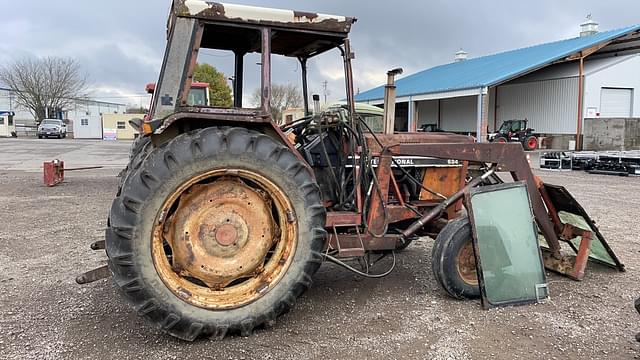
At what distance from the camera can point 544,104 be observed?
26844 mm

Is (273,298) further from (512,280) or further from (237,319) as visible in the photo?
(512,280)

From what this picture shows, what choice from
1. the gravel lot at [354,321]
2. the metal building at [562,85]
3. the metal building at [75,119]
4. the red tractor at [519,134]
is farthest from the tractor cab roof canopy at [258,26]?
the metal building at [75,119]

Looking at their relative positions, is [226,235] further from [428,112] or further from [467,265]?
[428,112]

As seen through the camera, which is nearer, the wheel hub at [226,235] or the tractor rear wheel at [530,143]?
the wheel hub at [226,235]

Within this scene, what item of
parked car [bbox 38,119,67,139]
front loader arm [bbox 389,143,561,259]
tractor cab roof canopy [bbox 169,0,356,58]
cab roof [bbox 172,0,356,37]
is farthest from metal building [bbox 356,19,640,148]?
parked car [bbox 38,119,67,139]

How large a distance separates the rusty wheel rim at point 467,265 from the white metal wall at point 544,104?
23725mm

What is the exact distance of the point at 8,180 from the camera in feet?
42.6

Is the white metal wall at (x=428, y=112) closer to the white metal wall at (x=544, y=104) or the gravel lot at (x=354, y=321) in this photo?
the white metal wall at (x=544, y=104)

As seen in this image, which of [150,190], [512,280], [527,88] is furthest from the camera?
[527,88]

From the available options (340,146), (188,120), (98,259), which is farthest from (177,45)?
(98,259)

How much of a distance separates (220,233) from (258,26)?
150cm

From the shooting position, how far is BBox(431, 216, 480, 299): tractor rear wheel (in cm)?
420

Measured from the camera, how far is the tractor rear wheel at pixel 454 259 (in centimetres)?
420

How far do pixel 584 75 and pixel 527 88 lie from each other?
350 centimetres
